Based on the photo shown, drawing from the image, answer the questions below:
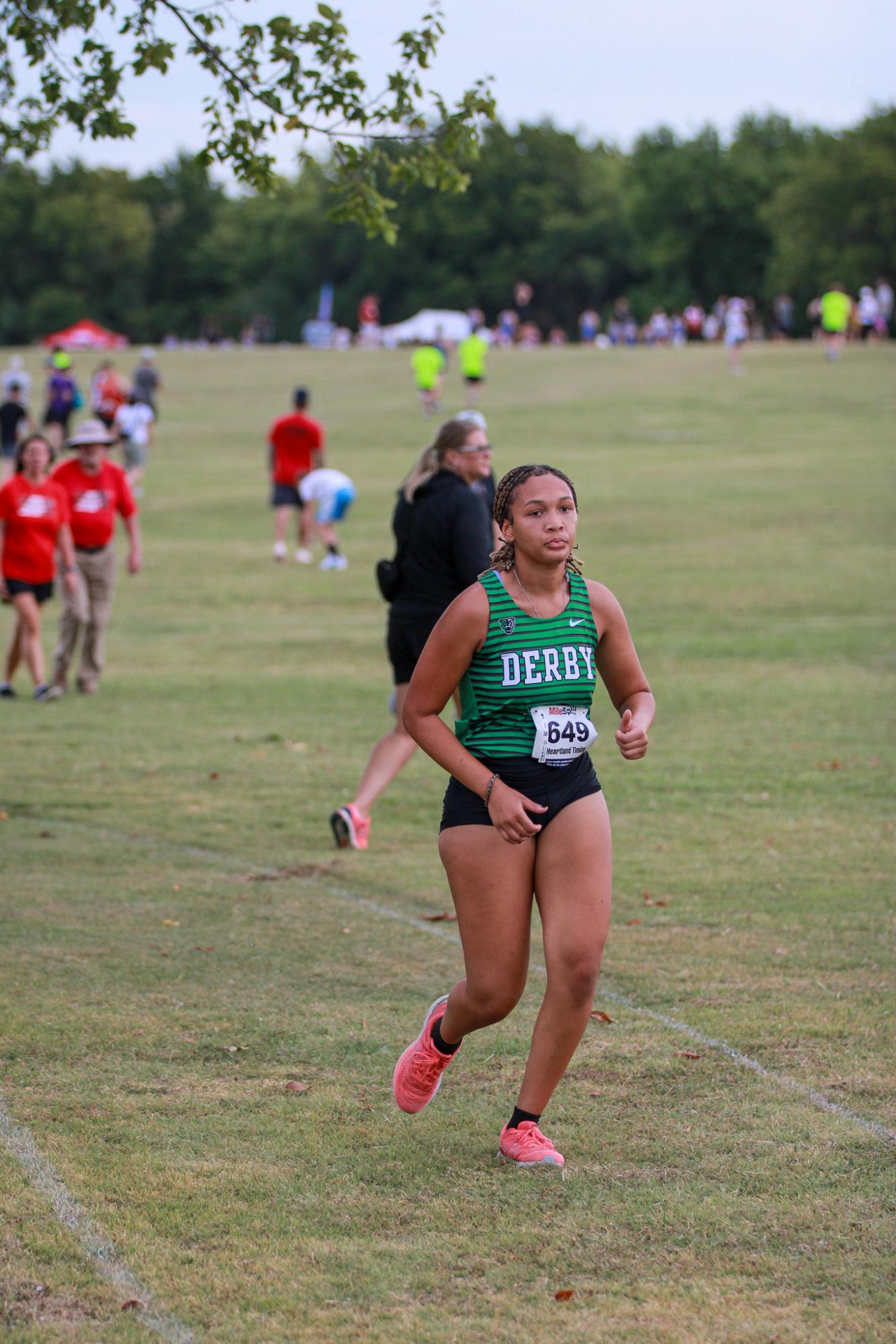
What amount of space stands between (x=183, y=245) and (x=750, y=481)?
97050 mm

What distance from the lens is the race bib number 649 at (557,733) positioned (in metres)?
4.49

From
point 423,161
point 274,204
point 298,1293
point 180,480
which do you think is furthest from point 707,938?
point 274,204

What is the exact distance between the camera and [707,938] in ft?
22.8

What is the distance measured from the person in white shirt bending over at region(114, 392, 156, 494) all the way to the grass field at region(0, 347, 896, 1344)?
42.7 feet

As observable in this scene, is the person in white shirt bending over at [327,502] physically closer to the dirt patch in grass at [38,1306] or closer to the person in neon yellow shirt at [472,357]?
the dirt patch in grass at [38,1306]

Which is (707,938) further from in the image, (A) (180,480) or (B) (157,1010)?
(A) (180,480)

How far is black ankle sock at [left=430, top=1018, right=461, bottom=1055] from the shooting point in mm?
4797

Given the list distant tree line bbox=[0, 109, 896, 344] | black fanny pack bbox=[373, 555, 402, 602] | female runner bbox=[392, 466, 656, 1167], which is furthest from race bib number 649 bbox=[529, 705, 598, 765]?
distant tree line bbox=[0, 109, 896, 344]

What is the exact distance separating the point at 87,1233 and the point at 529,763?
1.74 metres

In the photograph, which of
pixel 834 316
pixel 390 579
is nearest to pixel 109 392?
pixel 834 316

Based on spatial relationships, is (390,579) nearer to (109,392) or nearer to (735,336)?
(109,392)

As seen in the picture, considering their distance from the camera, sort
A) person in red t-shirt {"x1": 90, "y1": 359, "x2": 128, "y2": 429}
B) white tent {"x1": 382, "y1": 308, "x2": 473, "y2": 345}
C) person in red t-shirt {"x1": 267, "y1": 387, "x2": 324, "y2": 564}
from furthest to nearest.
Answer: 1. white tent {"x1": 382, "y1": 308, "x2": 473, "y2": 345}
2. person in red t-shirt {"x1": 90, "y1": 359, "x2": 128, "y2": 429}
3. person in red t-shirt {"x1": 267, "y1": 387, "x2": 324, "y2": 564}

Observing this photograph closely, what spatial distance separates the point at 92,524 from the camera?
13.1 metres

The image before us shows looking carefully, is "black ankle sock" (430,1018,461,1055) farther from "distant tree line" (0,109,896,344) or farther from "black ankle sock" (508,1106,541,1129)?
"distant tree line" (0,109,896,344)
